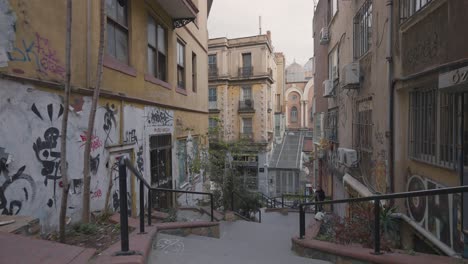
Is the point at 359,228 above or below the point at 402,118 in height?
below

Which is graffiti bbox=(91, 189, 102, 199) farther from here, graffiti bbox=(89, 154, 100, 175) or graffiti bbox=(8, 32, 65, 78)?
graffiti bbox=(8, 32, 65, 78)

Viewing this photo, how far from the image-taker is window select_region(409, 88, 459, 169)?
13.8ft

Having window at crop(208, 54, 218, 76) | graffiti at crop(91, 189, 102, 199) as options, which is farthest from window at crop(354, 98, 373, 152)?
window at crop(208, 54, 218, 76)

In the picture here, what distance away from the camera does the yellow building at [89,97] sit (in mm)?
3553

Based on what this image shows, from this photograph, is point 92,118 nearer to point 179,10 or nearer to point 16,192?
point 16,192

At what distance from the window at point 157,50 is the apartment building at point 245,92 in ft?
60.7

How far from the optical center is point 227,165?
43.0 feet

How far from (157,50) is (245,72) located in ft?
64.8

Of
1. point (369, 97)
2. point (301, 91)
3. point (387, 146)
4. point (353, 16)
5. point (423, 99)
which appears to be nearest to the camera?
point (423, 99)

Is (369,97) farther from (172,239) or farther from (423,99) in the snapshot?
(172,239)

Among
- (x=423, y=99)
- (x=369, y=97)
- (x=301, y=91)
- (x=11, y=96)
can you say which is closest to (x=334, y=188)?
(x=369, y=97)

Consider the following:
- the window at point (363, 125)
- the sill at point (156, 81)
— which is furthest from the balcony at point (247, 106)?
the sill at point (156, 81)

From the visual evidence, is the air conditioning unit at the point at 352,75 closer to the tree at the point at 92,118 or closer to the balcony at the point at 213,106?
the tree at the point at 92,118

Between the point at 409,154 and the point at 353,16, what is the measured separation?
514 cm
